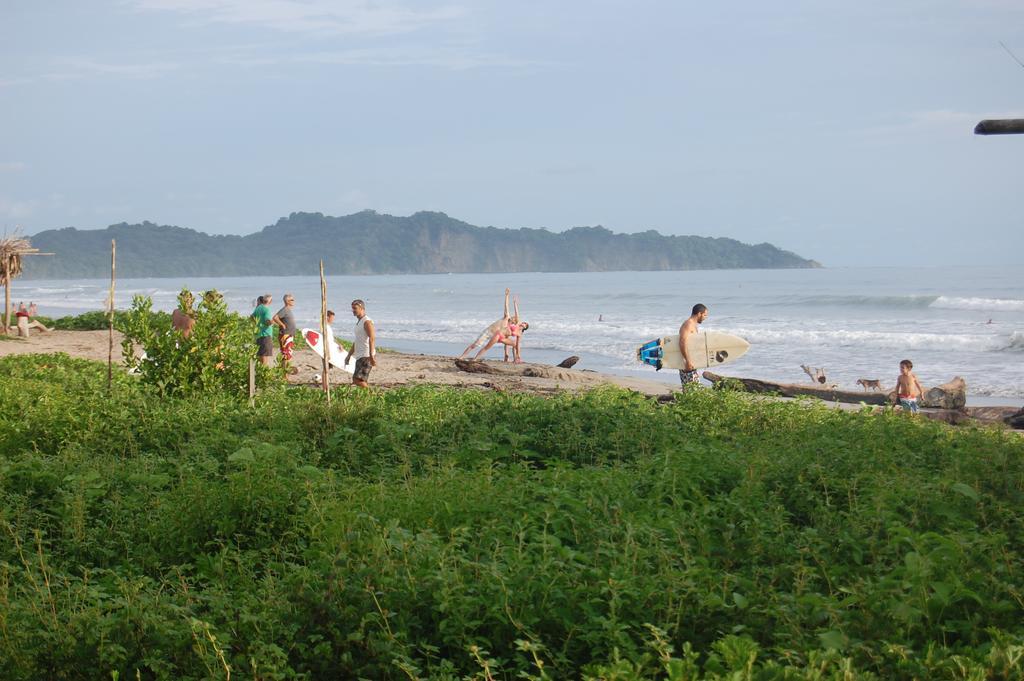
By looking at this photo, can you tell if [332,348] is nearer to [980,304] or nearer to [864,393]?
[864,393]

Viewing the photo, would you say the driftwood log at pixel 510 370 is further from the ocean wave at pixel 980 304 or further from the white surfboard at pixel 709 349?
the ocean wave at pixel 980 304

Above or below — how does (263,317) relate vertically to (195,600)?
above

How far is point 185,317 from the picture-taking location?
11.7 metres

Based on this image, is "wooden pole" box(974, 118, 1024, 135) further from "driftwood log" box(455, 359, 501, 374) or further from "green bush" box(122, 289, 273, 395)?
"driftwood log" box(455, 359, 501, 374)

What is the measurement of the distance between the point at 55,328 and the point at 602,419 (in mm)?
24091

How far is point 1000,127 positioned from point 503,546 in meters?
3.21

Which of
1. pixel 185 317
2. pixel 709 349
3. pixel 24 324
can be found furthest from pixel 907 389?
pixel 24 324

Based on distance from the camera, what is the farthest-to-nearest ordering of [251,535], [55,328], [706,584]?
1. [55,328]
2. [251,535]
3. [706,584]

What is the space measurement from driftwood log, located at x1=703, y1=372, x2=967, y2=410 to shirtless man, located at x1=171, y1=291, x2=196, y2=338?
26.3 ft

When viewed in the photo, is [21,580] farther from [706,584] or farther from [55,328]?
[55,328]

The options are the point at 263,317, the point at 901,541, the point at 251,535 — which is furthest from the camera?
the point at 263,317

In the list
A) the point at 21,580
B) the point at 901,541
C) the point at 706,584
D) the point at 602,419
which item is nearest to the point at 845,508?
the point at 901,541

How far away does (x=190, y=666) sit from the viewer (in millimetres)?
4238

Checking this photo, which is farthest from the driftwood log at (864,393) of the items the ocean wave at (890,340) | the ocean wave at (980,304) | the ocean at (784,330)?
the ocean wave at (980,304)
